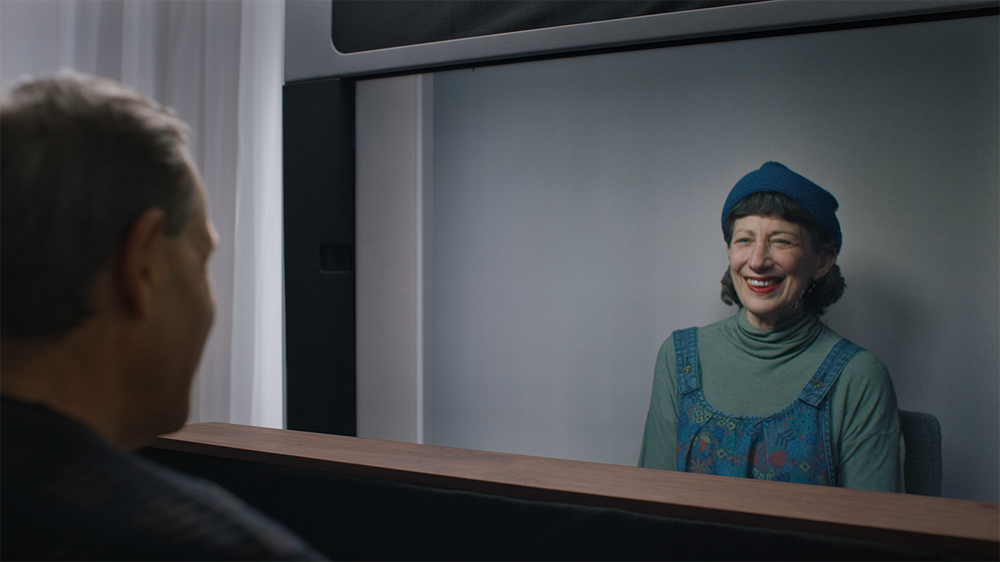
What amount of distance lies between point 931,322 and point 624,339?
536mm

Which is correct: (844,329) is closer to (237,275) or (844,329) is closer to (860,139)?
(860,139)

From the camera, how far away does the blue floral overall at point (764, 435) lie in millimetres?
1225

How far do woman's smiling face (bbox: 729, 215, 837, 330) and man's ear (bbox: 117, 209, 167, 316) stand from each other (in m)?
1.10

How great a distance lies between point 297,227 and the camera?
1.59m

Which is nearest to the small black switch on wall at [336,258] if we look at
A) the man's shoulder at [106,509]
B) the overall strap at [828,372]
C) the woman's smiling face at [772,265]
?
the woman's smiling face at [772,265]

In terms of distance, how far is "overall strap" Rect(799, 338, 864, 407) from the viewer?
1232mm

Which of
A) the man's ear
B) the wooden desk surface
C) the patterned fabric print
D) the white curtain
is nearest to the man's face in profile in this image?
the man's ear

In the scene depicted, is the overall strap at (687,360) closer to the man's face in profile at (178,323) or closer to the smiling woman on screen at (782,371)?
the smiling woman on screen at (782,371)

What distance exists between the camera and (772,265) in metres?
1.26

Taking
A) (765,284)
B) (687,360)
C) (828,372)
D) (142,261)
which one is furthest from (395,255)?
(142,261)

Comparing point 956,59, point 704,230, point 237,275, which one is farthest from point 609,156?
point 237,275

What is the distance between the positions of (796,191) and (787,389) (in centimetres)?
36

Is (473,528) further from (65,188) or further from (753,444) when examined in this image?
(753,444)

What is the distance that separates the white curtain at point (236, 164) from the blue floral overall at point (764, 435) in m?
1.18
